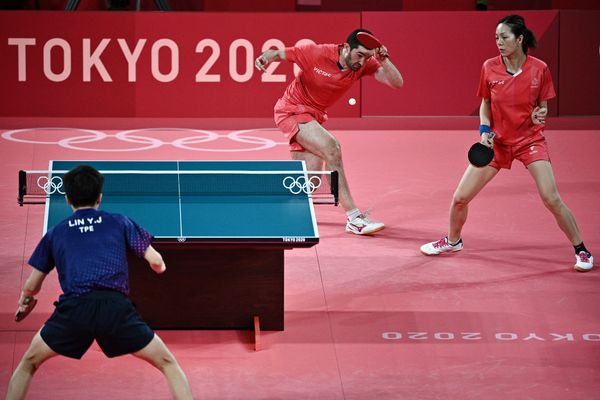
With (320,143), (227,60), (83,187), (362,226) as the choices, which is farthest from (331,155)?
(227,60)

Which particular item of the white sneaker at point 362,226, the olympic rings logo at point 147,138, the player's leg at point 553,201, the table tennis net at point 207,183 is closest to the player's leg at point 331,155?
the white sneaker at point 362,226

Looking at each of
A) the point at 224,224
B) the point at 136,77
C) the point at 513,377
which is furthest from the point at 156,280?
the point at 136,77

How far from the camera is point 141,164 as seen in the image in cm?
717

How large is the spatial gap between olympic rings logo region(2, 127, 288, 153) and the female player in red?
4945 mm

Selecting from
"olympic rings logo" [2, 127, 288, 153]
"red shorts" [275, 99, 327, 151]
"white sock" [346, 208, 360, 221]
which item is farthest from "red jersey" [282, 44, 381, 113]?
"olympic rings logo" [2, 127, 288, 153]

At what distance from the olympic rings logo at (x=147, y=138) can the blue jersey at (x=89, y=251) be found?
7.54 metres

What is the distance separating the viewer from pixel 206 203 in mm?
6902

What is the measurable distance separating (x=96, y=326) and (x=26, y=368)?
1.28ft

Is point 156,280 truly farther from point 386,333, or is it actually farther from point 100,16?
point 100,16

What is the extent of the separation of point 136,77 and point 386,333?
865 centimetres

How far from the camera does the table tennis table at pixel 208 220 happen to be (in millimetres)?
6789

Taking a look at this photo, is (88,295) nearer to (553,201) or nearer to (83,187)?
(83,187)

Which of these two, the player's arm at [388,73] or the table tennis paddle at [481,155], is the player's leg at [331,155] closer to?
the player's arm at [388,73]

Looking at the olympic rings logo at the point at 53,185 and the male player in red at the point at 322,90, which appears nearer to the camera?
the olympic rings logo at the point at 53,185
